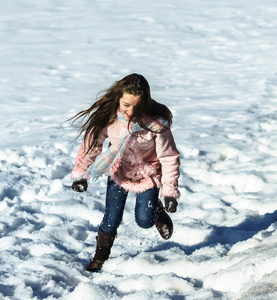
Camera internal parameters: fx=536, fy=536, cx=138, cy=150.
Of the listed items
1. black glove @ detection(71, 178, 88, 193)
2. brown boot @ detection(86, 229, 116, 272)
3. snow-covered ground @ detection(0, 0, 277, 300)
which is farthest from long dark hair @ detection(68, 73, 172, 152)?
snow-covered ground @ detection(0, 0, 277, 300)

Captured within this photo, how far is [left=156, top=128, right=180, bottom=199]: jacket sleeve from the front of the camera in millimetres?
3496

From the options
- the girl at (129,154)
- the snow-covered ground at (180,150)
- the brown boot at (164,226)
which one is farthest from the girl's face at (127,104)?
the snow-covered ground at (180,150)

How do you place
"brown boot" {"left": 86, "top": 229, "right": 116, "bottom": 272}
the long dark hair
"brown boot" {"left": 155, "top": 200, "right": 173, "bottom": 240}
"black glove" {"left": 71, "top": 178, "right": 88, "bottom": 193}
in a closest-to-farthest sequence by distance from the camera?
the long dark hair, "black glove" {"left": 71, "top": 178, "right": 88, "bottom": 193}, "brown boot" {"left": 86, "top": 229, "right": 116, "bottom": 272}, "brown boot" {"left": 155, "top": 200, "right": 173, "bottom": 240}

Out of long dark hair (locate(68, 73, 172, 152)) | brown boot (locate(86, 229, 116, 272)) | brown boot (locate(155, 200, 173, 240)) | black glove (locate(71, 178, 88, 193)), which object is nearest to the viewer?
long dark hair (locate(68, 73, 172, 152))

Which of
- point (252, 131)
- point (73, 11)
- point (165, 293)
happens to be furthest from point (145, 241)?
point (73, 11)

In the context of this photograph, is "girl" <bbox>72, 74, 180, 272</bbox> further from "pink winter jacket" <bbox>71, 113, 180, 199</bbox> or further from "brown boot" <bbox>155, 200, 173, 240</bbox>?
"brown boot" <bbox>155, 200, 173, 240</bbox>

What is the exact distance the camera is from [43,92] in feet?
29.7

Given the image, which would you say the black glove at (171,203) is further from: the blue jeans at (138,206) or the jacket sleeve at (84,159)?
the jacket sleeve at (84,159)

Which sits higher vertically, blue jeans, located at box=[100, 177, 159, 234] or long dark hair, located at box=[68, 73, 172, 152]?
long dark hair, located at box=[68, 73, 172, 152]

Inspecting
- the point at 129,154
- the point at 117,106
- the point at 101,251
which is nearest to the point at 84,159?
the point at 129,154

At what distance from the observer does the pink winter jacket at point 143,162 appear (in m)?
3.51

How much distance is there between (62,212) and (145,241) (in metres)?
0.89

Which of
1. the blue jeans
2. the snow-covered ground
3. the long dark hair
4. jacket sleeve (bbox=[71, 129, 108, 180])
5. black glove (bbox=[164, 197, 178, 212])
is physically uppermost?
the long dark hair

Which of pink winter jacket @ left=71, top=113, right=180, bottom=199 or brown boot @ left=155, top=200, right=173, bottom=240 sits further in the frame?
brown boot @ left=155, top=200, right=173, bottom=240
